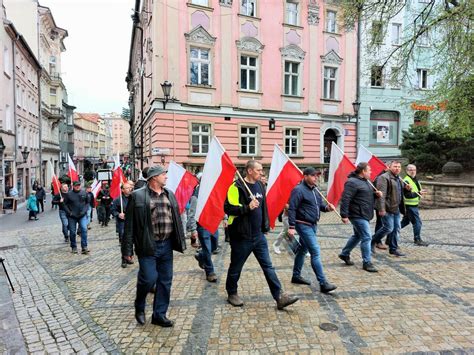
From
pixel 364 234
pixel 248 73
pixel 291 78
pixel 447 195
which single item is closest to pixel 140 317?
pixel 364 234

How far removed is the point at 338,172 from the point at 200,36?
586 inches

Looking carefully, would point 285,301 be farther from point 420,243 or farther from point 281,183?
point 420,243

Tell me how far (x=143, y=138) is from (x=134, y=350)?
24.7 metres

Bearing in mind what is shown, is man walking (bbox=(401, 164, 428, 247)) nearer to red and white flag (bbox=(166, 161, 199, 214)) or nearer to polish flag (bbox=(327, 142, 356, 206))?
polish flag (bbox=(327, 142, 356, 206))

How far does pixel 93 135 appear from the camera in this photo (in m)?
92.2

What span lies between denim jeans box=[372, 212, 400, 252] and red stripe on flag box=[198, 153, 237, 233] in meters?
3.78

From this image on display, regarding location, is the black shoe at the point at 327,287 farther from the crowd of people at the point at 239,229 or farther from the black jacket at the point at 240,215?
the black jacket at the point at 240,215

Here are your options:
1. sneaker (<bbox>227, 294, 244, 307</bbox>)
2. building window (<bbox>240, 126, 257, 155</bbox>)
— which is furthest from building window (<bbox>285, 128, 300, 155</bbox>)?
sneaker (<bbox>227, 294, 244, 307</bbox>)

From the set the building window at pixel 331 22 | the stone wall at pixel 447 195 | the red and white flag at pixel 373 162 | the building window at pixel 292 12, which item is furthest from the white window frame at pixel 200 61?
the red and white flag at pixel 373 162

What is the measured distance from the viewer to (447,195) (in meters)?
13.7

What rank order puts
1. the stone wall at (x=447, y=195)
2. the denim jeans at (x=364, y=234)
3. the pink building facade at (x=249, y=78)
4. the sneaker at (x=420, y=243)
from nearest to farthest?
the denim jeans at (x=364, y=234) → the sneaker at (x=420, y=243) → the stone wall at (x=447, y=195) → the pink building facade at (x=249, y=78)

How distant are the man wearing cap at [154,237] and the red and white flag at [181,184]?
3.05m

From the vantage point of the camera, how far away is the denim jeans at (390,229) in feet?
A: 23.4

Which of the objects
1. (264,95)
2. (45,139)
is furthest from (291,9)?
(45,139)
